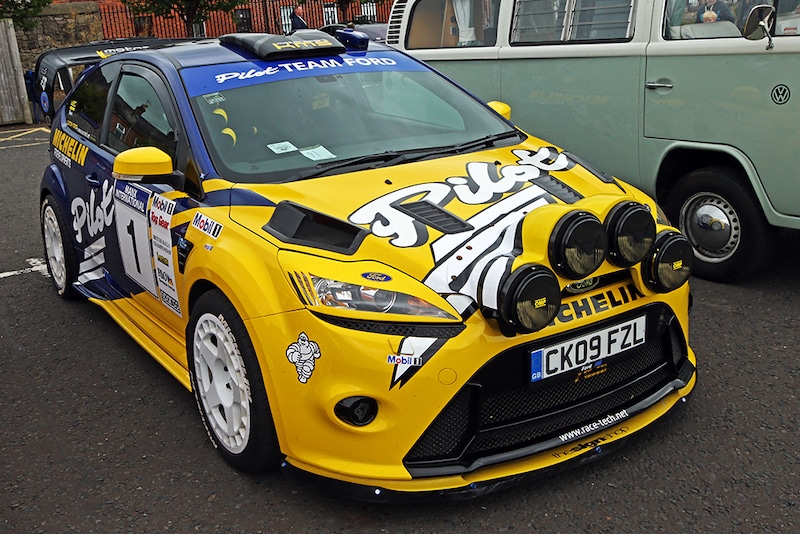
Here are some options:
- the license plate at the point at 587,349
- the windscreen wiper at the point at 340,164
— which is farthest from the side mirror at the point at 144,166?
the license plate at the point at 587,349

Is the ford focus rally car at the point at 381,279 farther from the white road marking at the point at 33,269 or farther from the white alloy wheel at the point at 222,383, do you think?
the white road marking at the point at 33,269

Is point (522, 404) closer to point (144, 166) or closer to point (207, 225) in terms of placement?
point (207, 225)

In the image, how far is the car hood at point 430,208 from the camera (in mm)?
2957

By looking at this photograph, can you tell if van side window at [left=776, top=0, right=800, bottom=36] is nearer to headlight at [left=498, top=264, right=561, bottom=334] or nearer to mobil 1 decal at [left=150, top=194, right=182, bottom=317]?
headlight at [left=498, top=264, right=561, bottom=334]

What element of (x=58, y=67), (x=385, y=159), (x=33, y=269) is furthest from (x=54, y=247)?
(x=58, y=67)

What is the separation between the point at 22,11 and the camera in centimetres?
1783

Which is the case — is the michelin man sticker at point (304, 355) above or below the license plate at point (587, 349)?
above

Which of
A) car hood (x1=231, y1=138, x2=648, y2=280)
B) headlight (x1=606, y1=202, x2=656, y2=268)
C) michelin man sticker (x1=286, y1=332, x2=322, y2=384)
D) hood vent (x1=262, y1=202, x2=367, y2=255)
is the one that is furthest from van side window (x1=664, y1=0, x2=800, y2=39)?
michelin man sticker (x1=286, y1=332, x2=322, y2=384)

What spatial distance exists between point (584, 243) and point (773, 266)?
3149 mm

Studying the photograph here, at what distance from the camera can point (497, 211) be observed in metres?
3.18

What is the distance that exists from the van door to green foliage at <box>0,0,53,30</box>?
1620 centimetres

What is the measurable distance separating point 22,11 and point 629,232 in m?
18.0

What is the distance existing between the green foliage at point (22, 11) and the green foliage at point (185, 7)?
5.16 meters

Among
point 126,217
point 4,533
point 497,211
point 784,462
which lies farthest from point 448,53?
point 4,533
